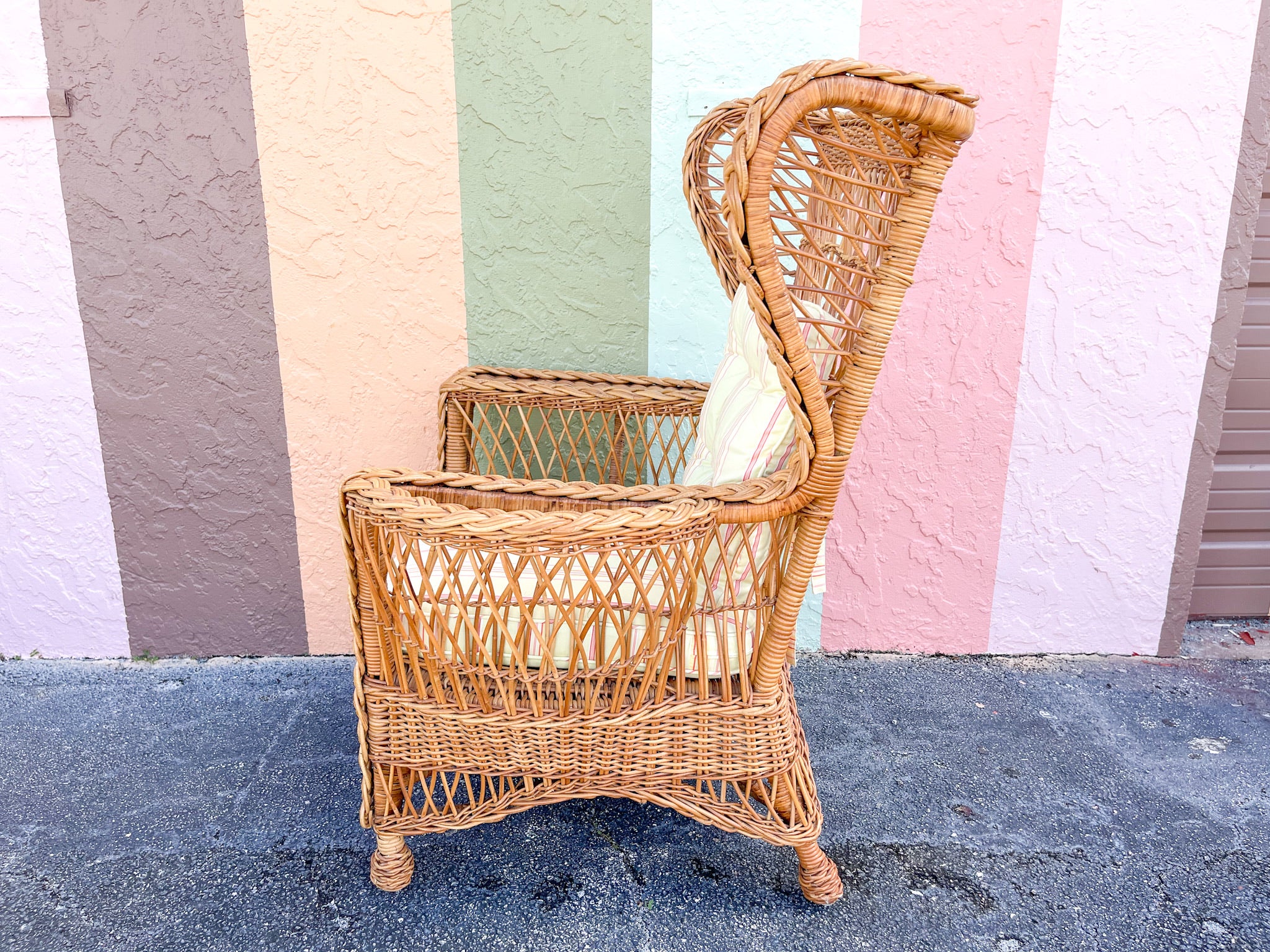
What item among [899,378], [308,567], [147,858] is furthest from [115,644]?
[899,378]

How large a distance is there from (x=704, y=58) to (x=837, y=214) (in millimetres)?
867

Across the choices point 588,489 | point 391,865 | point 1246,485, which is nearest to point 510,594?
point 588,489

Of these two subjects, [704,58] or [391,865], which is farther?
[704,58]

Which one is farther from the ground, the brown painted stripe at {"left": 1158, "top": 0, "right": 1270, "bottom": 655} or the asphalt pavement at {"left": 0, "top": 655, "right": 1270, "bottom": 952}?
the brown painted stripe at {"left": 1158, "top": 0, "right": 1270, "bottom": 655}

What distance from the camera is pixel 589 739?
50.1 inches

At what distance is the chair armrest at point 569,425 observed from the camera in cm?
180

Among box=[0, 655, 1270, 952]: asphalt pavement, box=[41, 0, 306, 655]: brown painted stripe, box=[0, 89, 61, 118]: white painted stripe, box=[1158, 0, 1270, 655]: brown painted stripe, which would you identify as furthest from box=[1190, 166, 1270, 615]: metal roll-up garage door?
box=[0, 89, 61, 118]: white painted stripe

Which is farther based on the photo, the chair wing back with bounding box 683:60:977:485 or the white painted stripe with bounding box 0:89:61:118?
the white painted stripe with bounding box 0:89:61:118

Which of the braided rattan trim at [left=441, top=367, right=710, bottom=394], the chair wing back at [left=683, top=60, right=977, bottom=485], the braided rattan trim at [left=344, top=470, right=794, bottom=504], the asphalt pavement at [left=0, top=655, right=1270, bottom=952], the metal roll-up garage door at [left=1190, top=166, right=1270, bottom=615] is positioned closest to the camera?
the chair wing back at [left=683, top=60, right=977, bottom=485]

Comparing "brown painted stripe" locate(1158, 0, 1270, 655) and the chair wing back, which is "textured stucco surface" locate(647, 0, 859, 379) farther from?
"brown painted stripe" locate(1158, 0, 1270, 655)

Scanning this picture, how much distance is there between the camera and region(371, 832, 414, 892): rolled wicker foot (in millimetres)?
1365

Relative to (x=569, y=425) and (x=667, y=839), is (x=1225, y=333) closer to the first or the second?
(x=569, y=425)

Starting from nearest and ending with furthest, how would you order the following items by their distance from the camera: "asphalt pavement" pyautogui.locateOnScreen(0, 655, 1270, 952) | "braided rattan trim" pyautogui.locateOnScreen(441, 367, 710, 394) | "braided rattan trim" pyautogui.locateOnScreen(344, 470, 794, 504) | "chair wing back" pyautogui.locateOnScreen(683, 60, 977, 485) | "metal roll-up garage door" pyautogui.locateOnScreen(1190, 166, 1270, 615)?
"chair wing back" pyautogui.locateOnScreen(683, 60, 977, 485), "braided rattan trim" pyautogui.locateOnScreen(344, 470, 794, 504), "asphalt pavement" pyautogui.locateOnScreen(0, 655, 1270, 952), "braided rattan trim" pyautogui.locateOnScreen(441, 367, 710, 394), "metal roll-up garage door" pyautogui.locateOnScreen(1190, 166, 1270, 615)

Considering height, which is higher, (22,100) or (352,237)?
(22,100)
